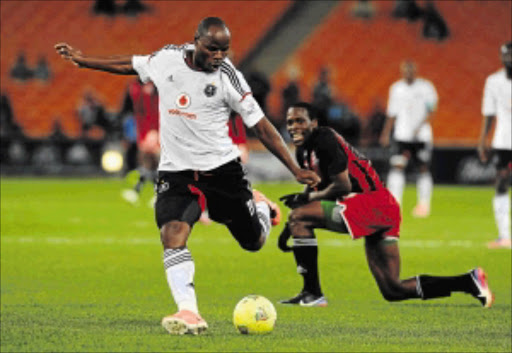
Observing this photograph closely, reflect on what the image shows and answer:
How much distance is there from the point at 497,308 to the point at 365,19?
28358mm

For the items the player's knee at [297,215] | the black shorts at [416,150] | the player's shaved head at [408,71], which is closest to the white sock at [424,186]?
the black shorts at [416,150]

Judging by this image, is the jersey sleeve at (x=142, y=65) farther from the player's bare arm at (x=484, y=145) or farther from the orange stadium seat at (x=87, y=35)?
the orange stadium seat at (x=87, y=35)

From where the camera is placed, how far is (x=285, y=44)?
3588 cm

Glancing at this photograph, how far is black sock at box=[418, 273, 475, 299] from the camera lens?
7926 millimetres

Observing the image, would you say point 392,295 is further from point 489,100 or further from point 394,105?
point 394,105

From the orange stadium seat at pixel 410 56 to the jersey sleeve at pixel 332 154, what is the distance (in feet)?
82.3

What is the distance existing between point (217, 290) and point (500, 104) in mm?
5150

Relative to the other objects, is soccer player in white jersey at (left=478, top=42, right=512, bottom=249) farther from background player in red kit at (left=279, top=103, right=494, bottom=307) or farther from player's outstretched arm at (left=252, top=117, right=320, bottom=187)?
player's outstretched arm at (left=252, top=117, right=320, bottom=187)

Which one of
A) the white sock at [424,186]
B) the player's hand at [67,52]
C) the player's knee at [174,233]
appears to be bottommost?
the white sock at [424,186]

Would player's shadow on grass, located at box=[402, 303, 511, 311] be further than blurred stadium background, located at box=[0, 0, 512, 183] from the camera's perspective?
No

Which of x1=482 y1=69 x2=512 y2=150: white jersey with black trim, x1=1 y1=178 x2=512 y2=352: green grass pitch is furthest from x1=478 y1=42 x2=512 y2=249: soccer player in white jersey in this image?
x1=1 y1=178 x2=512 y2=352: green grass pitch

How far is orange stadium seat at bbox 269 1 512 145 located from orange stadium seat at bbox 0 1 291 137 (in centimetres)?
225

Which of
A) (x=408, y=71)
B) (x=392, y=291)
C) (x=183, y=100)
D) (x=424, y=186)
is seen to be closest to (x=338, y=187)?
(x=392, y=291)

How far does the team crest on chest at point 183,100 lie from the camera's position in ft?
A: 22.4
